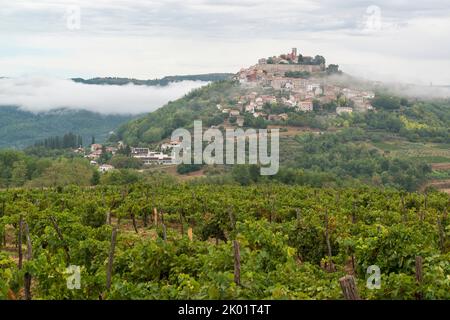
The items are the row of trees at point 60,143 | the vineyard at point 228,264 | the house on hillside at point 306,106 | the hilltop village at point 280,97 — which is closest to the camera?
the vineyard at point 228,264

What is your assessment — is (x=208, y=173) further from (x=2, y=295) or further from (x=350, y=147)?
(x=2, y=295)

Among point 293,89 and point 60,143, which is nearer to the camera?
point 60,143

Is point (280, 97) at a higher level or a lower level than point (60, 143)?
higher

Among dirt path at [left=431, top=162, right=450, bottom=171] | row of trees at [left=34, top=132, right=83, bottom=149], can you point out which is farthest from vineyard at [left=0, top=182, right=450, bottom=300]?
row of trees at [left=34, top=132, right=83, bottom=149]

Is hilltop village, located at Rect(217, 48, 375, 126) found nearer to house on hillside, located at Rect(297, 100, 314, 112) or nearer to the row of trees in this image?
house on hillside, located at Rect(297, 100, 314, 112)

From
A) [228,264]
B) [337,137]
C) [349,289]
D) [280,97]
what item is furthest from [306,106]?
[349,289]

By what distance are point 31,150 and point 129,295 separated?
92474 millimetres

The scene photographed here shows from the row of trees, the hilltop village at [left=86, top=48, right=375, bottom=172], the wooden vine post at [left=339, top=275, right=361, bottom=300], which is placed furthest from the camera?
the row of trees

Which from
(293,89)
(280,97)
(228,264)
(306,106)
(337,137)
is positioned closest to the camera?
(228,264)

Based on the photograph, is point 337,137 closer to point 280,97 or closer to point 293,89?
point 280,97

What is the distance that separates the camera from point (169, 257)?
8.74 meters

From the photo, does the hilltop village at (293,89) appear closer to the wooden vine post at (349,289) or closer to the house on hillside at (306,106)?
the house on hillside at (306,106)

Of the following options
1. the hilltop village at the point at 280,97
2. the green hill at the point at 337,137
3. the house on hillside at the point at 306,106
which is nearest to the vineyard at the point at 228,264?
the green hill at the point at 337,137

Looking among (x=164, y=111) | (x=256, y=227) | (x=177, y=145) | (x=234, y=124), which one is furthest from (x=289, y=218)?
(x=164, y=111)
